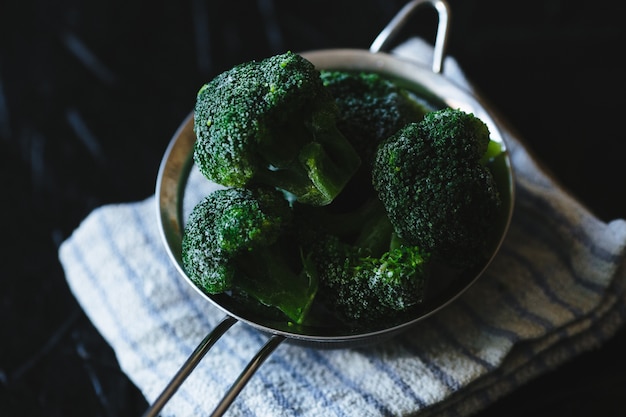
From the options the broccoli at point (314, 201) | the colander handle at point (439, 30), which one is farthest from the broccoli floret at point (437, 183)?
the colander handle at point (439, 30)

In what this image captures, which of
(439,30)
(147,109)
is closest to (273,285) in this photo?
(439,30)

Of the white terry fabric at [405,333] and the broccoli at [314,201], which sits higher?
the broccoli at [314,201]

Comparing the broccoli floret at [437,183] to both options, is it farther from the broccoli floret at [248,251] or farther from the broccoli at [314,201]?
the broccoli floret at [248,251]

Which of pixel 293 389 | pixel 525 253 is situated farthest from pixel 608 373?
pixel 293 389

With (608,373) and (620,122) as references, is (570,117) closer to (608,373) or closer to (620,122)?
(620,122)

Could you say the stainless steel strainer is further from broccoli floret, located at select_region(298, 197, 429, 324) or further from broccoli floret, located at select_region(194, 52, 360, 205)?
broccoli floret, located at select_region(194, 52, 360, 205)

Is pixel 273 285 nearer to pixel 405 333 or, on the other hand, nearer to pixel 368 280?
pixel 368 280
